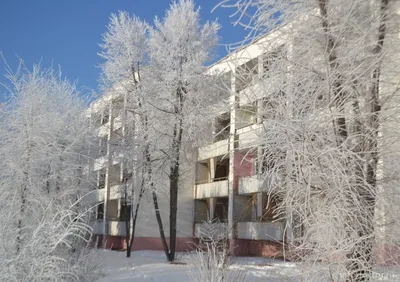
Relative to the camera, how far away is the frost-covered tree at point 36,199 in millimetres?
7621

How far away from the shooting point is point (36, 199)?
11289mm

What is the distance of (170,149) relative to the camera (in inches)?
843

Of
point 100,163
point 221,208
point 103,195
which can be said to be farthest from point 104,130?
point 221,208

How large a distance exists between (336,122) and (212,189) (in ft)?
77.3

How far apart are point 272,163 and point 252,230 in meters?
19.6

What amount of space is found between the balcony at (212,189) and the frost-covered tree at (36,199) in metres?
9.14

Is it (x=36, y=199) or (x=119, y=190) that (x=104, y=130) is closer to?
(x=119, y=190)

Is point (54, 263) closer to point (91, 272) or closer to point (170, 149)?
point (91, 272)

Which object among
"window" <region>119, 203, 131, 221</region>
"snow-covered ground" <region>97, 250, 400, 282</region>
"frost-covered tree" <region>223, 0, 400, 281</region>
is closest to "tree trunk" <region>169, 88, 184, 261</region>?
"snow-covered ground" <region>97, 250, 400, 282</region>

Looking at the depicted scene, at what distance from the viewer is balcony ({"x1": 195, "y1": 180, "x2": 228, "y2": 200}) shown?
2795 cm

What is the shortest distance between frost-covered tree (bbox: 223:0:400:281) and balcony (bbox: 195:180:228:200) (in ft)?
72.5

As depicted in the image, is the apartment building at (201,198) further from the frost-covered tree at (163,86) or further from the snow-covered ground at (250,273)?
the snow-covered ground at (250,273)

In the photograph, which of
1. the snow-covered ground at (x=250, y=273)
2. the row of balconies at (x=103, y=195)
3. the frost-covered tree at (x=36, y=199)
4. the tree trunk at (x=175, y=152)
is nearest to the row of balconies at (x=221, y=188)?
the tree trunk at (x=175, y=152)

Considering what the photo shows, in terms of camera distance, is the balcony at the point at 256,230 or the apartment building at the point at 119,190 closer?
the balcony at the point at 256,230
